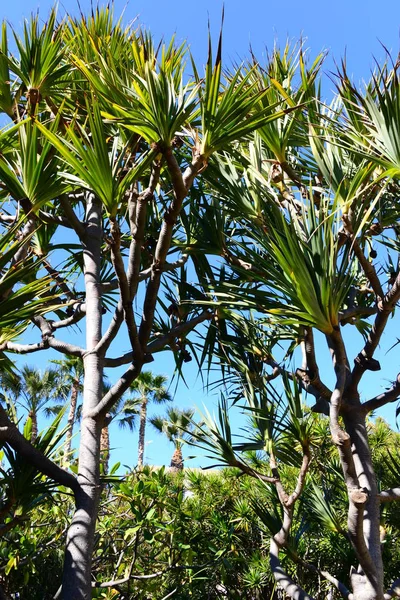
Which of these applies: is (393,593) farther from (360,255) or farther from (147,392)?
(147,392)

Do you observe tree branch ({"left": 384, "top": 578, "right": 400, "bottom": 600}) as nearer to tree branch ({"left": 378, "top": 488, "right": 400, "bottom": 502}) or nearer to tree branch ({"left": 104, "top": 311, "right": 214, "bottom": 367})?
tree branch ({"left": 378, "top": 488, "right": 400, "bottom": 502})

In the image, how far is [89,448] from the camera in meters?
2.09

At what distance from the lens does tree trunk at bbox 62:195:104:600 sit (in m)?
Answer: 1.83

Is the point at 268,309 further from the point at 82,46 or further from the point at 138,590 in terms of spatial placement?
the point at 138,590

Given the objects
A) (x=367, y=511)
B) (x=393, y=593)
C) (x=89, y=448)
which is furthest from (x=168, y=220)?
(x=393, y=593)

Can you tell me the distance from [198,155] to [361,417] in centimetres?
115

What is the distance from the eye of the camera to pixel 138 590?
10.7 feet

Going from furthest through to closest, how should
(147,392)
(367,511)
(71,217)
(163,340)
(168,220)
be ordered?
(147,392) → (71,217) → (163,340) → (367,511) → (168,220)

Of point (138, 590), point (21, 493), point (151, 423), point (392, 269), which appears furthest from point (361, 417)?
point (151, 423)

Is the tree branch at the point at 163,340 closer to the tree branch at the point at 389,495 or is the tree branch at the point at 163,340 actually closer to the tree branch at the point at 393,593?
the tree branch at the point at 389,495

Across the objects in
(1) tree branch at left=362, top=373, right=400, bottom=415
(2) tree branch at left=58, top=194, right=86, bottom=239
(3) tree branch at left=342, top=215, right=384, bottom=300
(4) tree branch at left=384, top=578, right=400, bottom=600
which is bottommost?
(4) tree branch at left=384, top=578, right=400, bottom=600

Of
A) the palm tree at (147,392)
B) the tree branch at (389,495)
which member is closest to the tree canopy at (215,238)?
the tree branch at (389,495)

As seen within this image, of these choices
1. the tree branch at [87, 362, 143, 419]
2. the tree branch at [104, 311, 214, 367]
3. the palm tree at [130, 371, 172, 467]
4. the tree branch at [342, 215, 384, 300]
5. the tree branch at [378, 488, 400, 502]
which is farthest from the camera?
the palm tree at [130, 371, 172, 467]

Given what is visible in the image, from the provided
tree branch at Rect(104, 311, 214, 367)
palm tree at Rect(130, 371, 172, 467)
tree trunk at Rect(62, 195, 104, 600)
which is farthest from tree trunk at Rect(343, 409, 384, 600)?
palm tree at Rect(130, 371, 172, 467)
